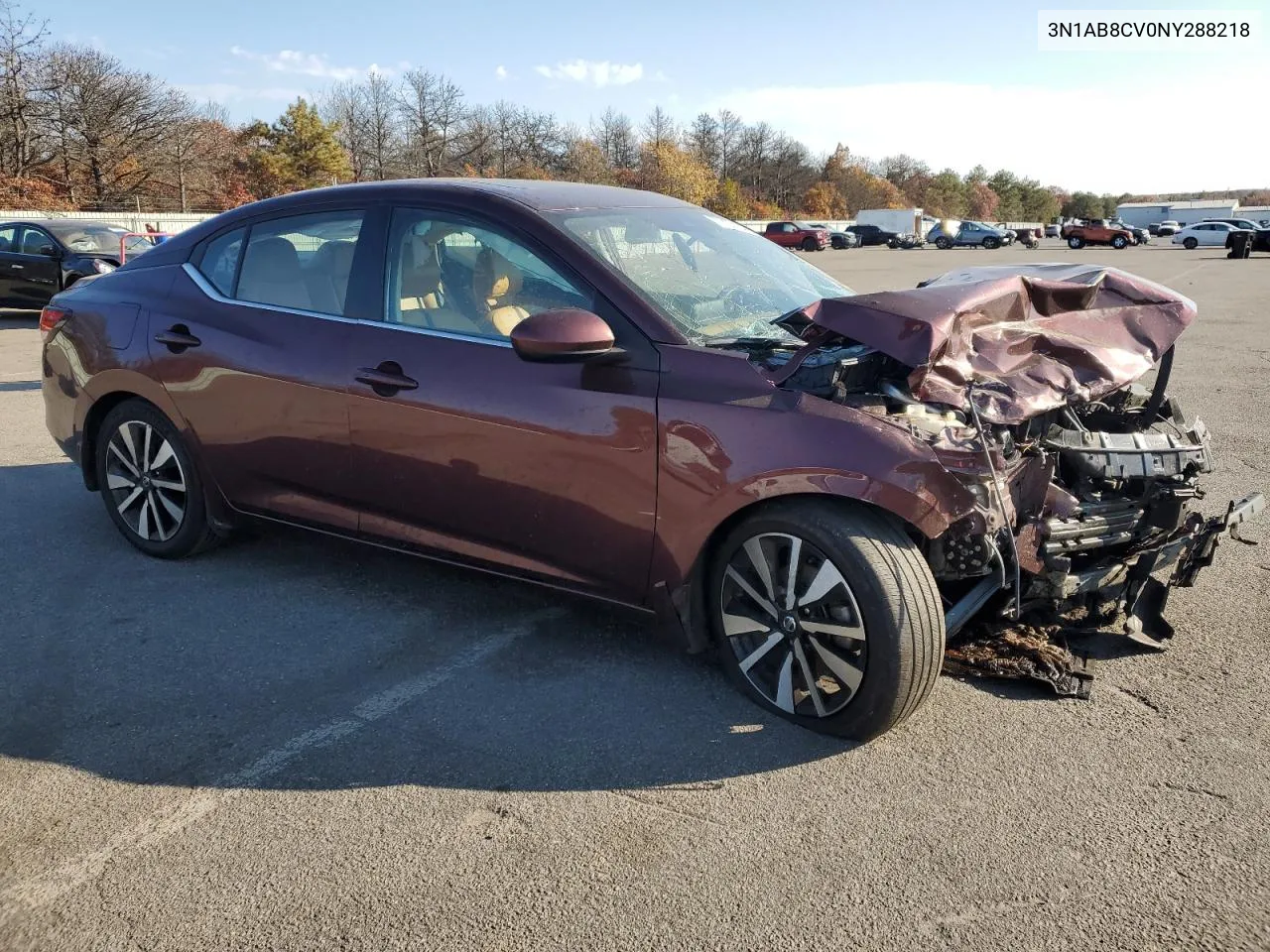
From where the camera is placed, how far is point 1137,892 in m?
2.46

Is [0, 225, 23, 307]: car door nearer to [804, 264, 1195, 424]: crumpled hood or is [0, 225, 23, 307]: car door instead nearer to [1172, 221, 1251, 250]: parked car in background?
[804, 264, 1195, 424]: crumpled hood

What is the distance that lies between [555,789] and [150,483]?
289 centimetres

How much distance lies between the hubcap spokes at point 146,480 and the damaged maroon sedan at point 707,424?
172 mm

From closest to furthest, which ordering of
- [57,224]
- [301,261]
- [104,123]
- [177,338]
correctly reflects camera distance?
[301,261], [177,338], [57,224], [104,123]

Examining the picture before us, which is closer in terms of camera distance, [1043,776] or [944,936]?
[944,936]

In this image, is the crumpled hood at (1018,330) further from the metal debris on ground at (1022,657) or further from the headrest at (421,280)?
the headrest at (421,280)

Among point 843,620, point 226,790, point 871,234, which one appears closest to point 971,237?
point 871,234

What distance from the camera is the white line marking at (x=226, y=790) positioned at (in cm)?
254

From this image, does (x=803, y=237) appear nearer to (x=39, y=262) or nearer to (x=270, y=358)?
(x=39, y=262)

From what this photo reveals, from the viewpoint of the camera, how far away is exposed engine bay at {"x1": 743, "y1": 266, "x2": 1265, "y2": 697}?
310 centimetres

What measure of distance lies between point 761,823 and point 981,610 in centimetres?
128

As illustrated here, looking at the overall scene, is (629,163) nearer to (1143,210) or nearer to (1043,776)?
(1143,210)

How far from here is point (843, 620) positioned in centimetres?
308

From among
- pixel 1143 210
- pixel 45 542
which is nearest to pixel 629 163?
pixel 1143 210
